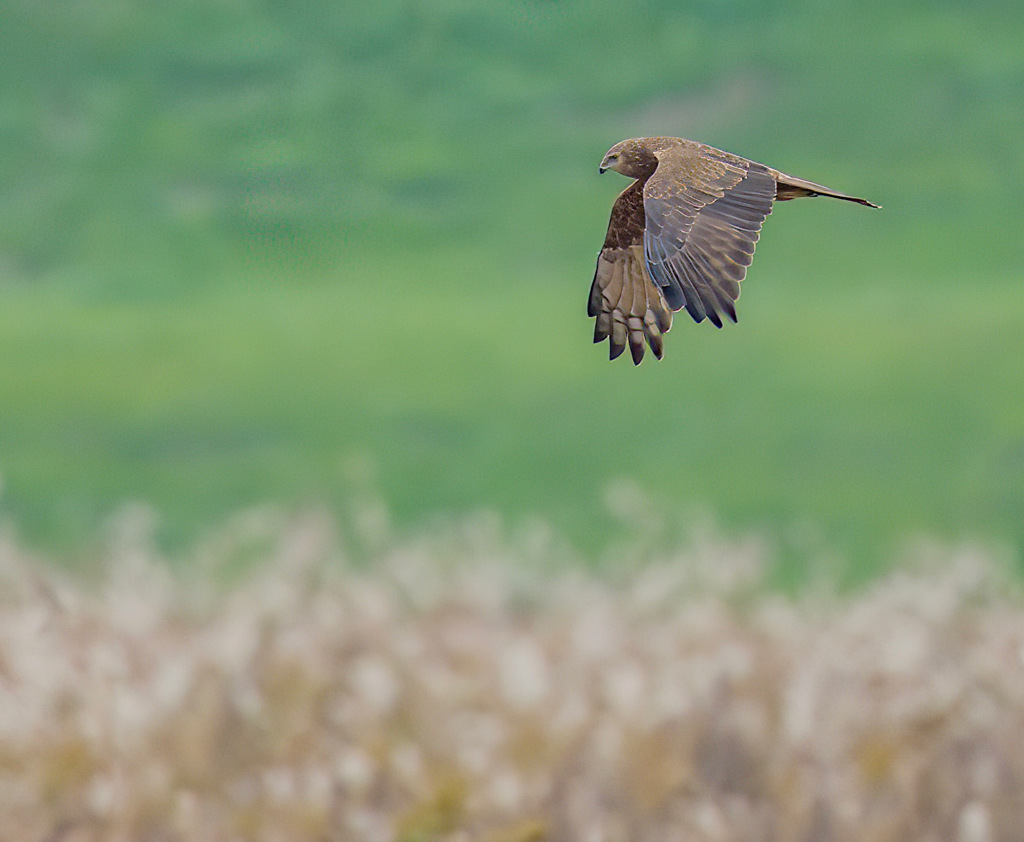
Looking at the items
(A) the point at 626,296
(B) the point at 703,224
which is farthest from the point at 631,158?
(B) the point at 703,224

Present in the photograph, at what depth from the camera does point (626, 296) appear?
3852 millimetres

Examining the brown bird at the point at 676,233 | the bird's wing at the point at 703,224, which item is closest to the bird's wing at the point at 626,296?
the brown bird at the point at 676,233

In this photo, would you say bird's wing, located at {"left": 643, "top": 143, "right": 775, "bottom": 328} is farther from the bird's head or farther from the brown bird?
the bird's head

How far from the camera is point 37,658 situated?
7.13 meters

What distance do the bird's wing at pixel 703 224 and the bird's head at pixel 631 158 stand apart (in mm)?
156

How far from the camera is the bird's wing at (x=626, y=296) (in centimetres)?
381

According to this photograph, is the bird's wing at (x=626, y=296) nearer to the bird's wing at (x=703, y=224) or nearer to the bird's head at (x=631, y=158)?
the bird's head at (x=631, y=158)

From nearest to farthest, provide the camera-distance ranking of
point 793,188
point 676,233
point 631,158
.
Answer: point 676,233 → point 793,188 → point 631,158

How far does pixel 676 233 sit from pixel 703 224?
63mm

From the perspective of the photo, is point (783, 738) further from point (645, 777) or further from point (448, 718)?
point (448, 718)

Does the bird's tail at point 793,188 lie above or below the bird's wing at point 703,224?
above

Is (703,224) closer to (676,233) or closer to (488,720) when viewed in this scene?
(676,233)

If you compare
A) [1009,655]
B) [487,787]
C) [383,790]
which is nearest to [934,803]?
[1009,655]

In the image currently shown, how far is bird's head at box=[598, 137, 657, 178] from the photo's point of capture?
3.77m
